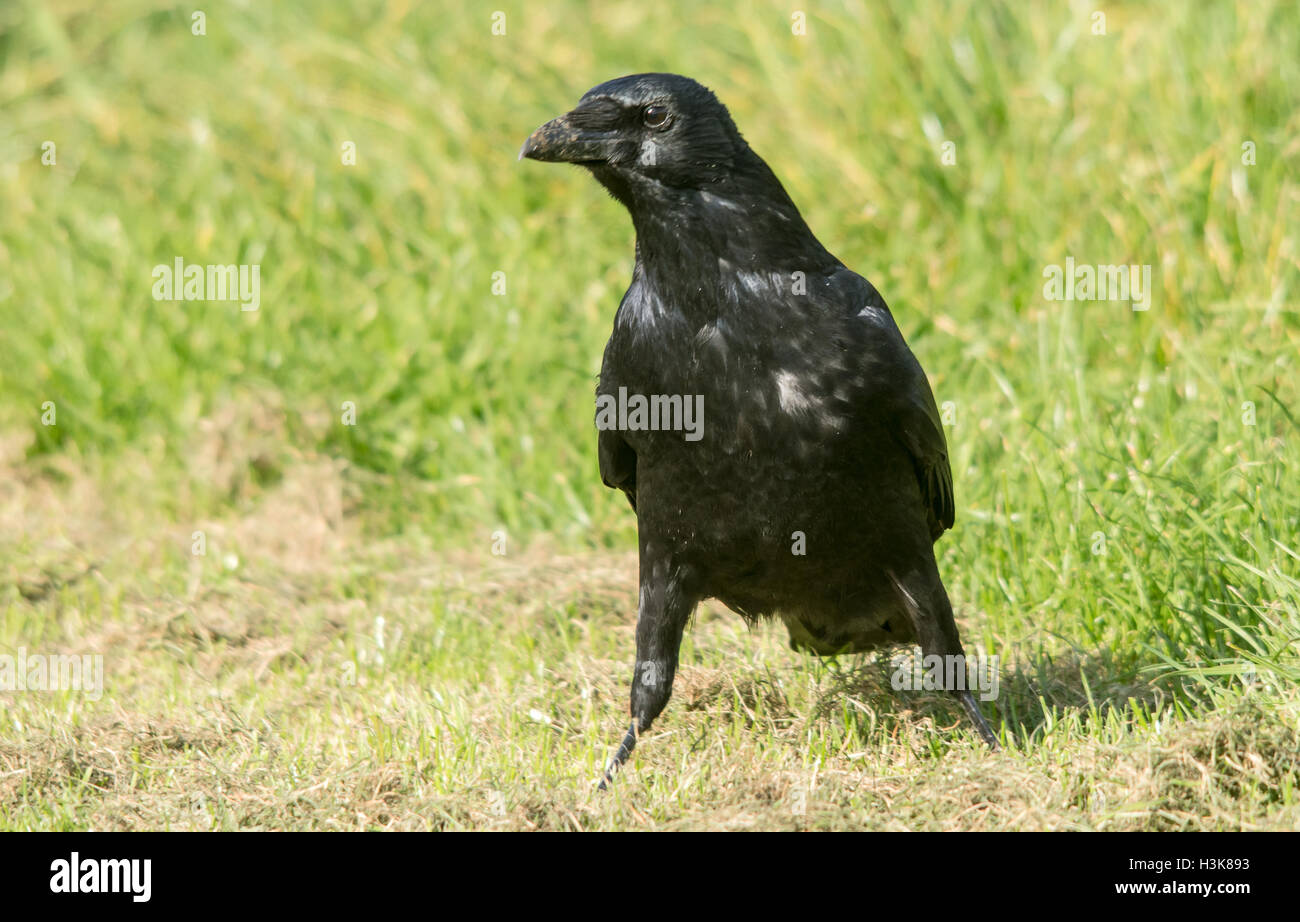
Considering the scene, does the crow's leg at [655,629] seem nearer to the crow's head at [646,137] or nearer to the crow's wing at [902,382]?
the crow's wing at [902,382]

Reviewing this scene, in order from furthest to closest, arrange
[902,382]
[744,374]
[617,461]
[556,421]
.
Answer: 1. [556,421]
2. [617,461]
3. [902,382]
4. [744,374]

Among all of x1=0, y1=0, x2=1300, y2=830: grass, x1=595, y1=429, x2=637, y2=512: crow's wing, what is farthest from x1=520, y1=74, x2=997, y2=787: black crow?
x1=0, y1=0, x2=1300, y2=830: grass

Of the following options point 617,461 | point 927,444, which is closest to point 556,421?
point 617,461

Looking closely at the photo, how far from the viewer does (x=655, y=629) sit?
13.5ft

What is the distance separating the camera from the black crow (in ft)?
12.6

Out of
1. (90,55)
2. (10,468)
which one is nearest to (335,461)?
(10,468)

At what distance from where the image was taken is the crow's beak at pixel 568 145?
3850 millimetres

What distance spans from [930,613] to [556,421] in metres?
2.54

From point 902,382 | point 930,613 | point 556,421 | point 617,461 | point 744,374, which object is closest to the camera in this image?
point 744,374

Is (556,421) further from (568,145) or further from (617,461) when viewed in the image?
(568,145)

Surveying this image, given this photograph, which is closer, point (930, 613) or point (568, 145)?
point (568, 145)

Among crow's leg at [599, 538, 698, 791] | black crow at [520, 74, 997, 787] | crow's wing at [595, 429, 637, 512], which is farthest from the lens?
crow's wing at [595, 429, 637, 512]

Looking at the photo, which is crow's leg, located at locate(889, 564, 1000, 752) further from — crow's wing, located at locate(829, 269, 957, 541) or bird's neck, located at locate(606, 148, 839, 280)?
bird's neck, located at locate(606, 148, 839, 280)

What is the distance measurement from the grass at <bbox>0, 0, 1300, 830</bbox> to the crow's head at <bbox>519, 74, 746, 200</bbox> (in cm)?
145
